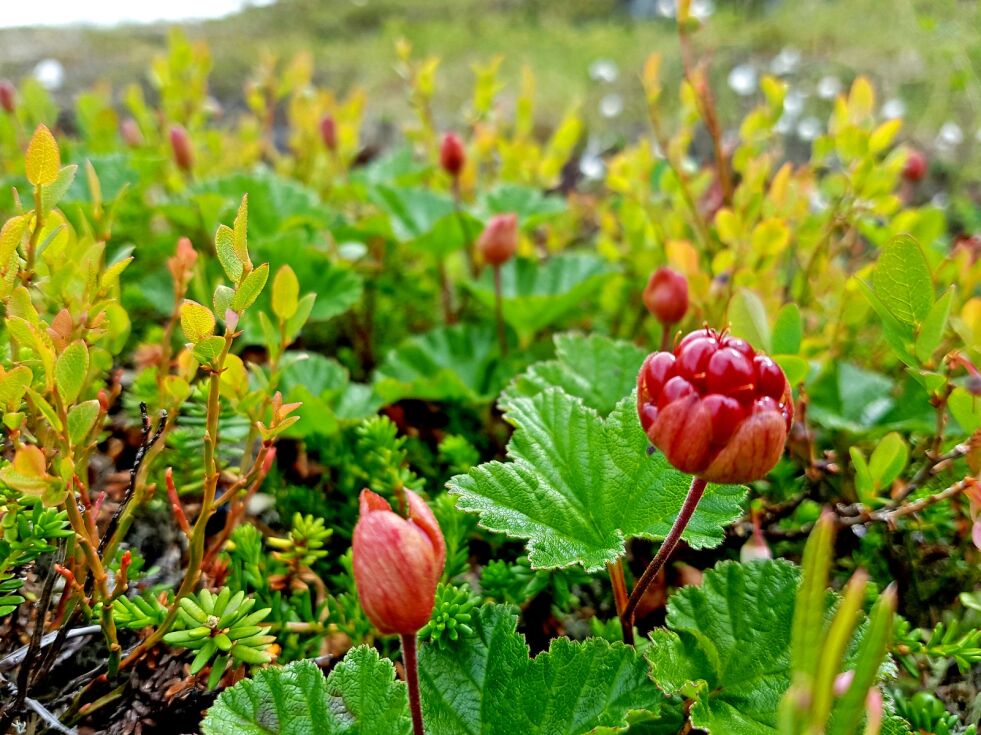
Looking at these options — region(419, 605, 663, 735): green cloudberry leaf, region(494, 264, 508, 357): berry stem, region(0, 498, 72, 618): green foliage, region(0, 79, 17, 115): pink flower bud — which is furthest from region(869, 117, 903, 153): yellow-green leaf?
region(0, 79, 17, 115): pink flower bud

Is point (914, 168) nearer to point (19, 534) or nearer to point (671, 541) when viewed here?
point (671, 541)

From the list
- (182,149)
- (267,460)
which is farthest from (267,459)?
(182,149)

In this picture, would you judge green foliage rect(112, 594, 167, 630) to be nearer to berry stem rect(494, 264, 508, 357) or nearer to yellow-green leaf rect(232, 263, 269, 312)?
yellow-green leaf rect(232, 263, 269, 312)

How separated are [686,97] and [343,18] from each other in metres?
8.34

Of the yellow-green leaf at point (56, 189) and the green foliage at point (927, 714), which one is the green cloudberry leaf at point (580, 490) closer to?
the green foliage at point (927, 714)

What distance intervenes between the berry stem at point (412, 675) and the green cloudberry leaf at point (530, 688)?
0.09 m

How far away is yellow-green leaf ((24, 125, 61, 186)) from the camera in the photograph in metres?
0.66

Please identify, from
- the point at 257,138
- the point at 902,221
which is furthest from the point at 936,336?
the point at 257,138

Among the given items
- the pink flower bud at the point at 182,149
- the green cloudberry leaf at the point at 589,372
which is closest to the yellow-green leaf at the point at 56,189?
the green cloudberry leaf at the point at 589,372

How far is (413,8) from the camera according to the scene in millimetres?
8953

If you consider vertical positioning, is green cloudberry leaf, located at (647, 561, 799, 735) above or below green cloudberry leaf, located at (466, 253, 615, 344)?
below

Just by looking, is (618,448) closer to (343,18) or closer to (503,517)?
(503,517)

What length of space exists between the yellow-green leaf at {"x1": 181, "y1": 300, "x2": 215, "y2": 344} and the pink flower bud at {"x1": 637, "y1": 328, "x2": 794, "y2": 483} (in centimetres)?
40

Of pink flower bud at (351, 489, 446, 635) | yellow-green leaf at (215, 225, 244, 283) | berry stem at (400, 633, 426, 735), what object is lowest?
berry stem at (400, 633, 426, 735)
